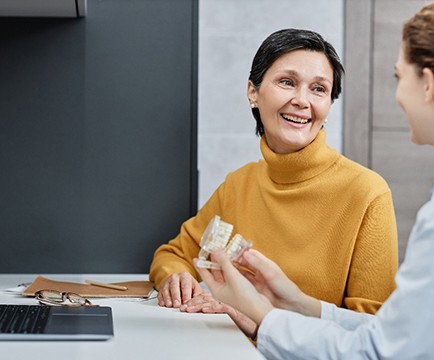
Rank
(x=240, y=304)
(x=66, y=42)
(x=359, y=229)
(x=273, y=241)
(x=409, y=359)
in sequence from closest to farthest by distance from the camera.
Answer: (x=409, y=359) → (x=240, y=304) → (x=359, y=229) → (x=273, y=241) → (x=66, y=42)

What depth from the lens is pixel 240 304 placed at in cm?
118

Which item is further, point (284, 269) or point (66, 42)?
point (66, 42)

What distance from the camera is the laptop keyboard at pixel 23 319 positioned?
107 centimetres

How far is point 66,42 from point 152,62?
0.74ft

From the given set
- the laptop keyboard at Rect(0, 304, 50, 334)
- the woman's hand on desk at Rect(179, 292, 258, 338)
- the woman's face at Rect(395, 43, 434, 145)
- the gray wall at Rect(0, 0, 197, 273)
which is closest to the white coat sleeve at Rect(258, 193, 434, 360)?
the woman's face at Rect(395, 43, 434, 145)

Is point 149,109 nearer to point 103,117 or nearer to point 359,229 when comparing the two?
point 103,117

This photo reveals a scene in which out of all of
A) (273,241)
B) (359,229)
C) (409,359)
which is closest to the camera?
(409,359)

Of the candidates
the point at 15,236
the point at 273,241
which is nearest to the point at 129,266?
the point at 15,236

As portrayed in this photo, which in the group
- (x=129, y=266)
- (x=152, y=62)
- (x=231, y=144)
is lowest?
(x=129, y=266)

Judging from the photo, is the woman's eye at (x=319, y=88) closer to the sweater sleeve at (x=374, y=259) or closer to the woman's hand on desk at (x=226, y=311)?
the sweater sleeve at (x=374, y=259)

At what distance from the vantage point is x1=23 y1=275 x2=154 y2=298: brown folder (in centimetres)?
152

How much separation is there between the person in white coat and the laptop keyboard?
0.87 ft

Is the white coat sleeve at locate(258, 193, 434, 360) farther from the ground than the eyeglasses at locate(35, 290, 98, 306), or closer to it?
farther from the ground

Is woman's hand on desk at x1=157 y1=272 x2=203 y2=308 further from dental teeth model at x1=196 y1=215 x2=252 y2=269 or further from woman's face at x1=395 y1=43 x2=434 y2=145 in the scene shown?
woman's face at x1=395 y1=43 x2=434 y2=145
